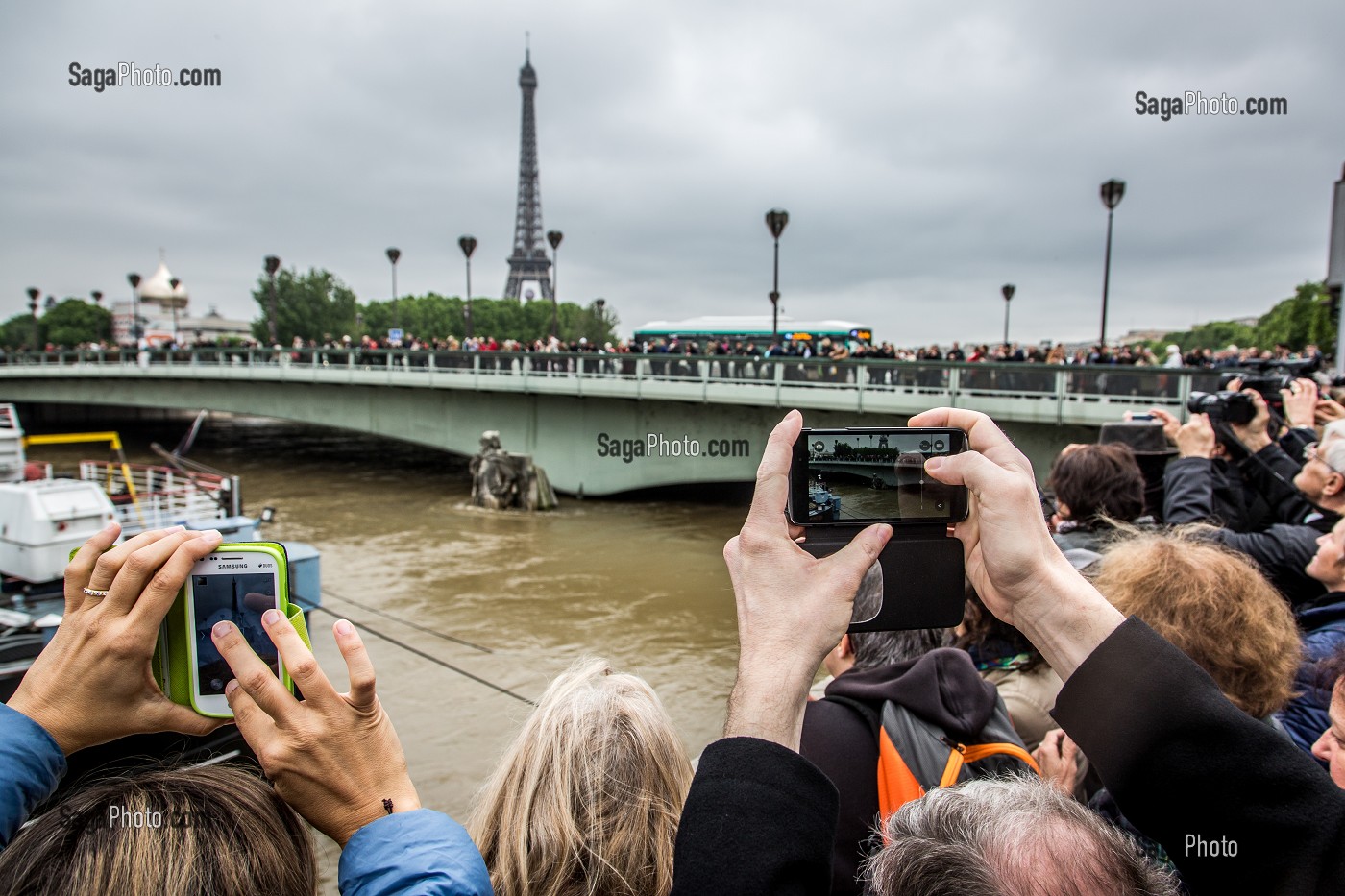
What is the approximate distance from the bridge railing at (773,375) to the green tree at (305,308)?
176 feet

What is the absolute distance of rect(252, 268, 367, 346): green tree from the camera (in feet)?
269

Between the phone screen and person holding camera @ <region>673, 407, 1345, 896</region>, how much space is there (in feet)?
3.02

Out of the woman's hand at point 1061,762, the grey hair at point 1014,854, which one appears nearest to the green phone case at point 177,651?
the grey hair at point 1014,854

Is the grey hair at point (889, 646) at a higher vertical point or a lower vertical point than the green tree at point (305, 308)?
lower

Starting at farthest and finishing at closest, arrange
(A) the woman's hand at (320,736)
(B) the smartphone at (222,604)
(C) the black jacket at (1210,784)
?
(B) the smartphone at (222,604) → (A) the woman's hand at (320,736) → (C) the black jacket at (1210,784)

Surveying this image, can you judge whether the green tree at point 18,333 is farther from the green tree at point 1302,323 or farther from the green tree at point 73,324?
the green tree at point 1302,323

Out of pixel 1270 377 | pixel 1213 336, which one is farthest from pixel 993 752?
pixel 1213 336

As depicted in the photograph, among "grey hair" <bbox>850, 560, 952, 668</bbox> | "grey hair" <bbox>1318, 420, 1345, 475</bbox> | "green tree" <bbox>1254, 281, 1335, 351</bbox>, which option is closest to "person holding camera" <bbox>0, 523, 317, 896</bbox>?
"grey hair" <bbox>850, 560, 952, 668</bbox>

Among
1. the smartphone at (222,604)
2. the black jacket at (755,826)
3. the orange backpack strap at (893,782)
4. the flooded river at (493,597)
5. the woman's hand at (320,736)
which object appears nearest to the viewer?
the black jacket at (755,826)

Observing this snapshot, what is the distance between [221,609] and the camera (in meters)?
1.58

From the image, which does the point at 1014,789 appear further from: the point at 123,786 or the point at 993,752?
the point at 123,786

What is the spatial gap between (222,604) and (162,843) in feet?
1.54

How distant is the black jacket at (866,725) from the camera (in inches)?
80.9

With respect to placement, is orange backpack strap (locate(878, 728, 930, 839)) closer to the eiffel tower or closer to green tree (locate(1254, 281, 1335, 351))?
green tree (locate(1254, 281, 1335, 351))
